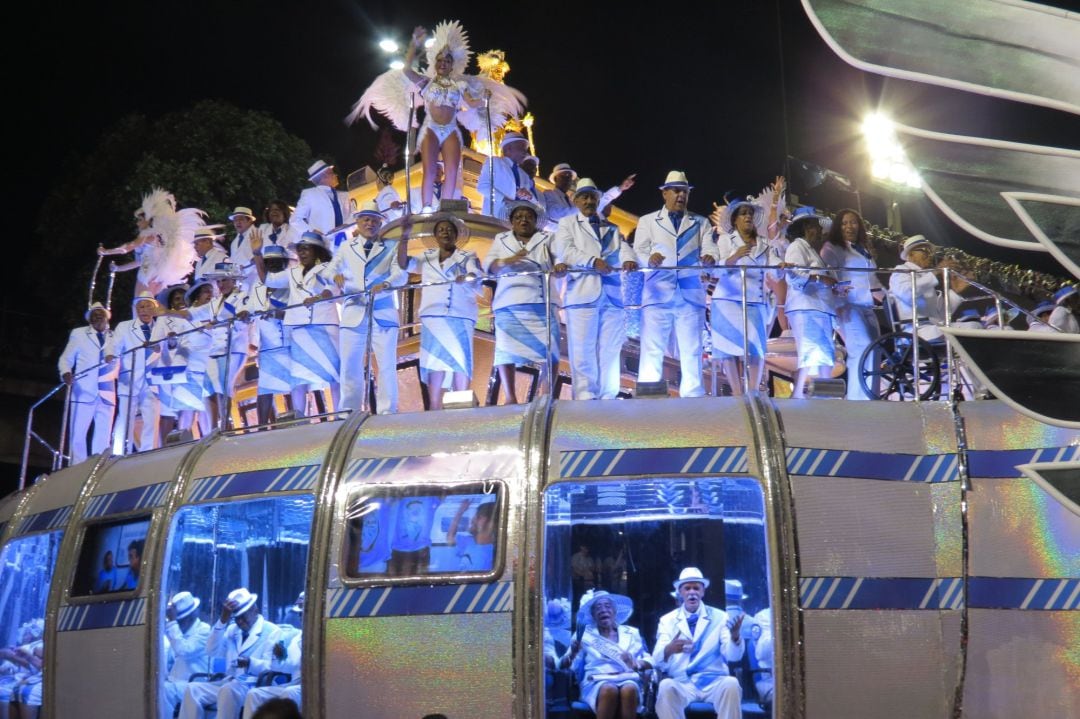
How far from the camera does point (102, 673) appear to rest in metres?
10.5

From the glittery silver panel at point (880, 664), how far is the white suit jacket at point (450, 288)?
4347 mm

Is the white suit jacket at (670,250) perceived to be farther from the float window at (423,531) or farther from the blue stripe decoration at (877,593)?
the blue stripe decoration at (877,593)

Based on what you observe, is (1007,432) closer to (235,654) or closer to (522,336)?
(522,336)

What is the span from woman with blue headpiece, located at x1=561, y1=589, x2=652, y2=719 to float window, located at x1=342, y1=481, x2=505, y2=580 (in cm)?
122

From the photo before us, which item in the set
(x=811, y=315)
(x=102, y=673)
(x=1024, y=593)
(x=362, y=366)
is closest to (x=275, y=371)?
(x=362, y=366)

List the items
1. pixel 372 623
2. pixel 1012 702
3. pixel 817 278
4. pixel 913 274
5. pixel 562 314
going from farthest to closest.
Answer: pixel 562 314 < pixel 817 278 < pixel 913 274 < pixel 372 623 < pixel 1012 702

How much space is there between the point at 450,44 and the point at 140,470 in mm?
6576

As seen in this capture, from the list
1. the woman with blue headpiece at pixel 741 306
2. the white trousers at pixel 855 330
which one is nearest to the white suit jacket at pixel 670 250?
the woman with blue headpiece at pixel 741 306

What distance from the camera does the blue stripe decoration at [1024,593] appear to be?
892 centimetres

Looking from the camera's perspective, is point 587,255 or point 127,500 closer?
point 127,500

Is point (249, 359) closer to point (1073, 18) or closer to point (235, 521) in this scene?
point (235, 521)

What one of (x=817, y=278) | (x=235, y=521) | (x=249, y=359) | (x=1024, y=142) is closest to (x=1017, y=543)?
(x=817, y=278)

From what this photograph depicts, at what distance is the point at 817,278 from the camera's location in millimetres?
11383

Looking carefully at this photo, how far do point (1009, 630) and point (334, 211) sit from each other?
10407 millimetres
